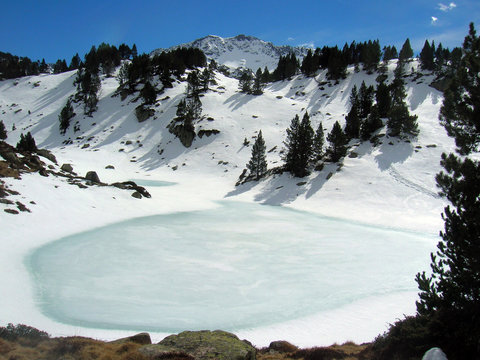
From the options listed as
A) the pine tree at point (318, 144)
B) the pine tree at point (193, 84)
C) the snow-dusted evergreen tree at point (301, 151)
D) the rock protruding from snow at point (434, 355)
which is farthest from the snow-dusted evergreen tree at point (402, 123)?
the pine tree at point (193, 84)

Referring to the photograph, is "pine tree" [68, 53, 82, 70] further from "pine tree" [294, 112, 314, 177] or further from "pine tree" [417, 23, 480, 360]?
"pine tree" [417, 23, 480, 360]

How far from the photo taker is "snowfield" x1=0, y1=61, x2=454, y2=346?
1281 centimetres

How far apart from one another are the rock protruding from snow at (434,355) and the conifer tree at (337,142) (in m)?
45.8

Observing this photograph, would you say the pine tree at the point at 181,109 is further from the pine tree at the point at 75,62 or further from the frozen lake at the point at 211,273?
the pine tree at the point at 75,62

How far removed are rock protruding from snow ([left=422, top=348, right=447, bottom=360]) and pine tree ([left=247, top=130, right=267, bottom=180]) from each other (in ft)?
160

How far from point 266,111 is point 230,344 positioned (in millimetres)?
84422

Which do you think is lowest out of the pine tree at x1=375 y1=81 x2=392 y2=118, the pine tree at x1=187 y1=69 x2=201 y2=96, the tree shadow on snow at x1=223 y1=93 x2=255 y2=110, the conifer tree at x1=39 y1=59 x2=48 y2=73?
the pine tree at x1=375 y1=81 x2=392 y2=118

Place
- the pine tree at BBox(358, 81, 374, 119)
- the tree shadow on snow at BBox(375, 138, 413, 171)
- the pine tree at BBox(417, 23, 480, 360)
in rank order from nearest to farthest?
the pine tree at BBox(417, 23, 480, 360)
the tree shadow on snow at BBox(375, 138, 413, 171)
the pine tree at BBox(358, 81, 374, 119)

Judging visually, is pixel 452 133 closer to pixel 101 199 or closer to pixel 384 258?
pixel 384 258

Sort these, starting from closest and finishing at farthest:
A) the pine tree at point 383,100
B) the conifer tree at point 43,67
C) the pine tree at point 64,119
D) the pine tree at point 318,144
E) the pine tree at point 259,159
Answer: the pine tree at point 318,144 → the pine tree at point 259,159 → the pine tree at point 383,100 → the pine tree at point 64,119 → the conifer tree at point 43,67

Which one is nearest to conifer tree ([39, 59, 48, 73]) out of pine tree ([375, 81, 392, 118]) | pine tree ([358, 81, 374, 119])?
pine tree ([358, 81, 374, 119])

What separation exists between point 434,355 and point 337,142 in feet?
151

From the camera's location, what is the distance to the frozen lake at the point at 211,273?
483 inches

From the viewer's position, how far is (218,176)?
63.7m
